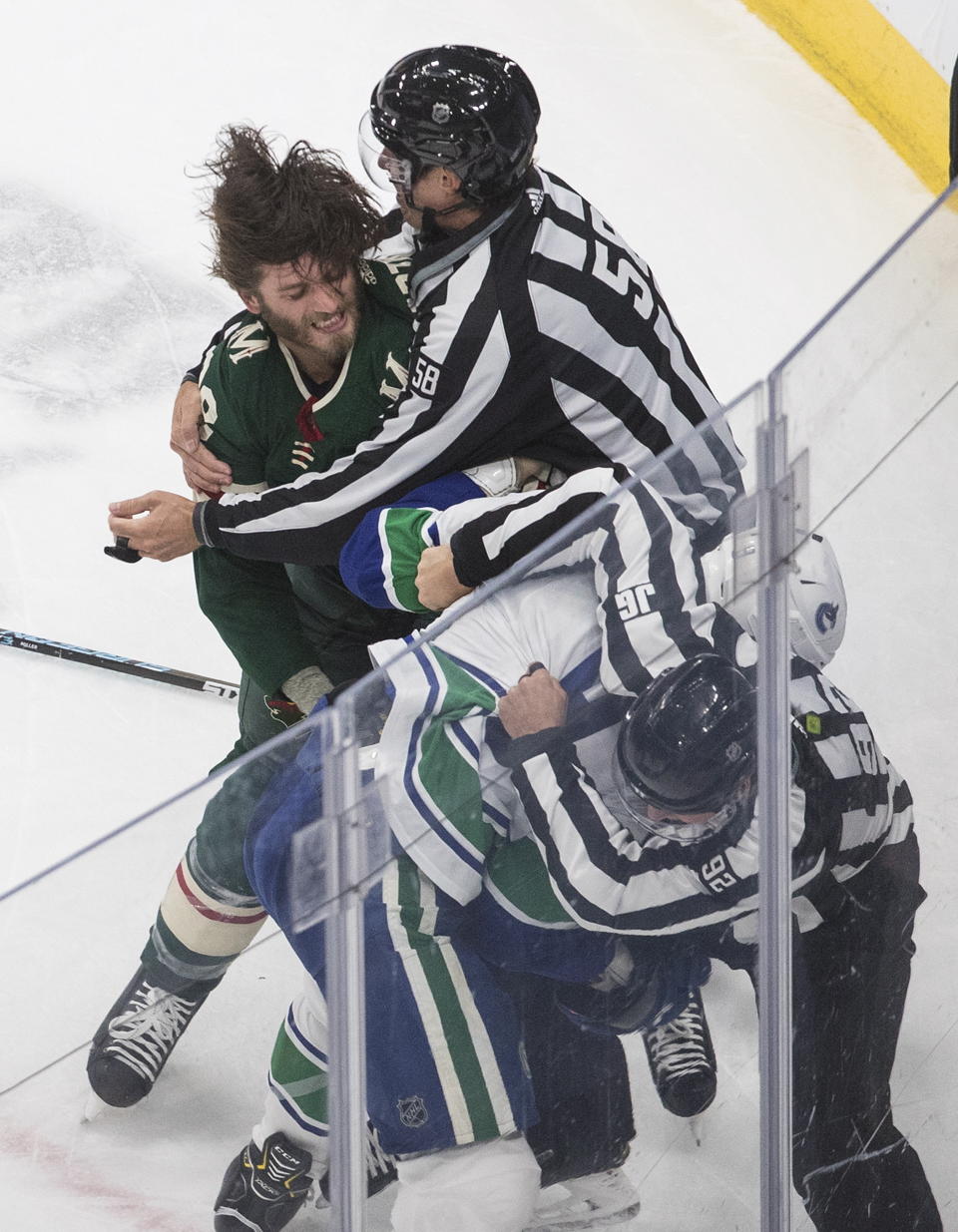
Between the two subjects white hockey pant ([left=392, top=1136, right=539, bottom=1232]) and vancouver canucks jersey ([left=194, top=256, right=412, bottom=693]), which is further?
vancouver canucks jersey ([left=194, top=256, right=412, bottom=693])

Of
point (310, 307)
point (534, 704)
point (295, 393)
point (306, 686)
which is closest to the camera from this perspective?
point (534, 704)

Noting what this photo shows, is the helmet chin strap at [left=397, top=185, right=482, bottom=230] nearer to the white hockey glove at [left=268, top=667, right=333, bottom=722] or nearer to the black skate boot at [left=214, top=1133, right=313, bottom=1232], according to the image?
the white hockey glove at [left=268, top=667, right=333, bottom=722]

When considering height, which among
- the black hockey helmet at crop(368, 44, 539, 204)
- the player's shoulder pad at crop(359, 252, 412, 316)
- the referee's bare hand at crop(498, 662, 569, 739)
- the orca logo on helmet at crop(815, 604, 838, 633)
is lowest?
the referee's bare hand at crop(498, 662, 569, 739)

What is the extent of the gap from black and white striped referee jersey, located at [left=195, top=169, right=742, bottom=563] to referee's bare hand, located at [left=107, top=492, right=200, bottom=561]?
0.17 metres

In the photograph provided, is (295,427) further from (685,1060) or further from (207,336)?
(207,336)

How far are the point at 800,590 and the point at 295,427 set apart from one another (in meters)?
1.07

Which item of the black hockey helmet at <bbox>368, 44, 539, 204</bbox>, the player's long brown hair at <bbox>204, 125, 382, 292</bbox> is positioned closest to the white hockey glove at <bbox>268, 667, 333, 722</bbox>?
the player's long brown hair at <bbox>204, 125, 382, 292</bbox>

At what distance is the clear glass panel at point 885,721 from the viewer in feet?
3.47

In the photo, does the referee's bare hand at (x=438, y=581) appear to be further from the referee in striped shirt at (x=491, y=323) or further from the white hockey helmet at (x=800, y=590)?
the white hockey helmet at (x=800, y=590)

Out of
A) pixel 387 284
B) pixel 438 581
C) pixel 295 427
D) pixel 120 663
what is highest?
pixel 387 284

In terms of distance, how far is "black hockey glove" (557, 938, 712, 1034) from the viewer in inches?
44.6

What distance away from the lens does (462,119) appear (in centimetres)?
186

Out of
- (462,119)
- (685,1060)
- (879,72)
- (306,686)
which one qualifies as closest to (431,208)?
(462,119)

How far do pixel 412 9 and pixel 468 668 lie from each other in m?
3.17
